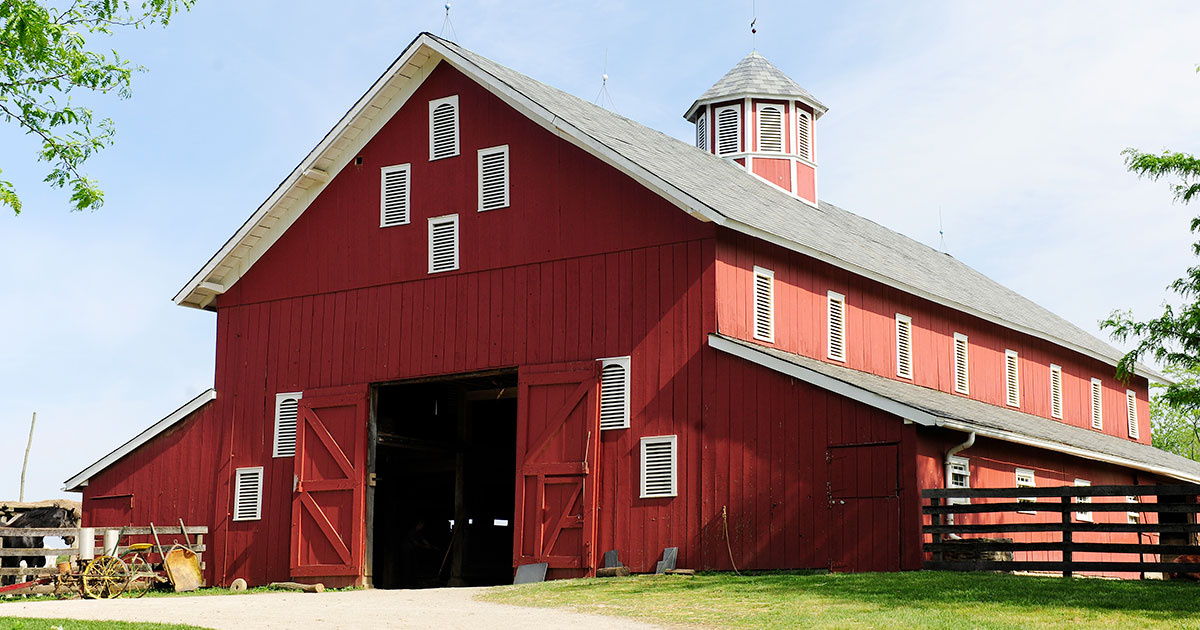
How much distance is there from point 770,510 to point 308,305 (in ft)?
31.9

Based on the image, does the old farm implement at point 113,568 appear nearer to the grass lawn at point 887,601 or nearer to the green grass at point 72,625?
the green grass at point 72,625

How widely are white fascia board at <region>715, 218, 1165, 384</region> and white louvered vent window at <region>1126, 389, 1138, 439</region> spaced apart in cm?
171

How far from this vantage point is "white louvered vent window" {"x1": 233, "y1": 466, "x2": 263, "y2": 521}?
81.8ft

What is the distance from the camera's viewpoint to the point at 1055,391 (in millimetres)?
32125

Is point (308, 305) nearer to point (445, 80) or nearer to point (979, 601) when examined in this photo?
point (445, 80)

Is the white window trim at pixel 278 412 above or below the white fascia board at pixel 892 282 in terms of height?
below

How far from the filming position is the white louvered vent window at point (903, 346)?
25745mm

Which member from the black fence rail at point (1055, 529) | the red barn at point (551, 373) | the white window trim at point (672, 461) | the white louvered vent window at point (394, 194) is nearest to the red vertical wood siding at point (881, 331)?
the red barn at point (551, 373)

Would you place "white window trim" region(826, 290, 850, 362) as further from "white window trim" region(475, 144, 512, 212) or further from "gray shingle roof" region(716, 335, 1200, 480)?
"white window trim" region(475, 144, 512, 212)

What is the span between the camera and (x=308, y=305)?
2523cm

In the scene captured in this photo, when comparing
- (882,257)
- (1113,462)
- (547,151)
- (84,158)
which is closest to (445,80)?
(547,151)

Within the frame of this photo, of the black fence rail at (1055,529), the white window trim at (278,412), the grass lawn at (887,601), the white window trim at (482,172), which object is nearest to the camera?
the grass lawn at (887,601)

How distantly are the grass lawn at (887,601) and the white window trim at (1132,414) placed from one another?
19447mm

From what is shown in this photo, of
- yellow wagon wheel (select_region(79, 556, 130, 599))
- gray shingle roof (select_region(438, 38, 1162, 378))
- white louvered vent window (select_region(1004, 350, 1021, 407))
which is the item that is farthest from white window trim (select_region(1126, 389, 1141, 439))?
yellow wagon wheel (select_region(79, 556, 130, 599))
